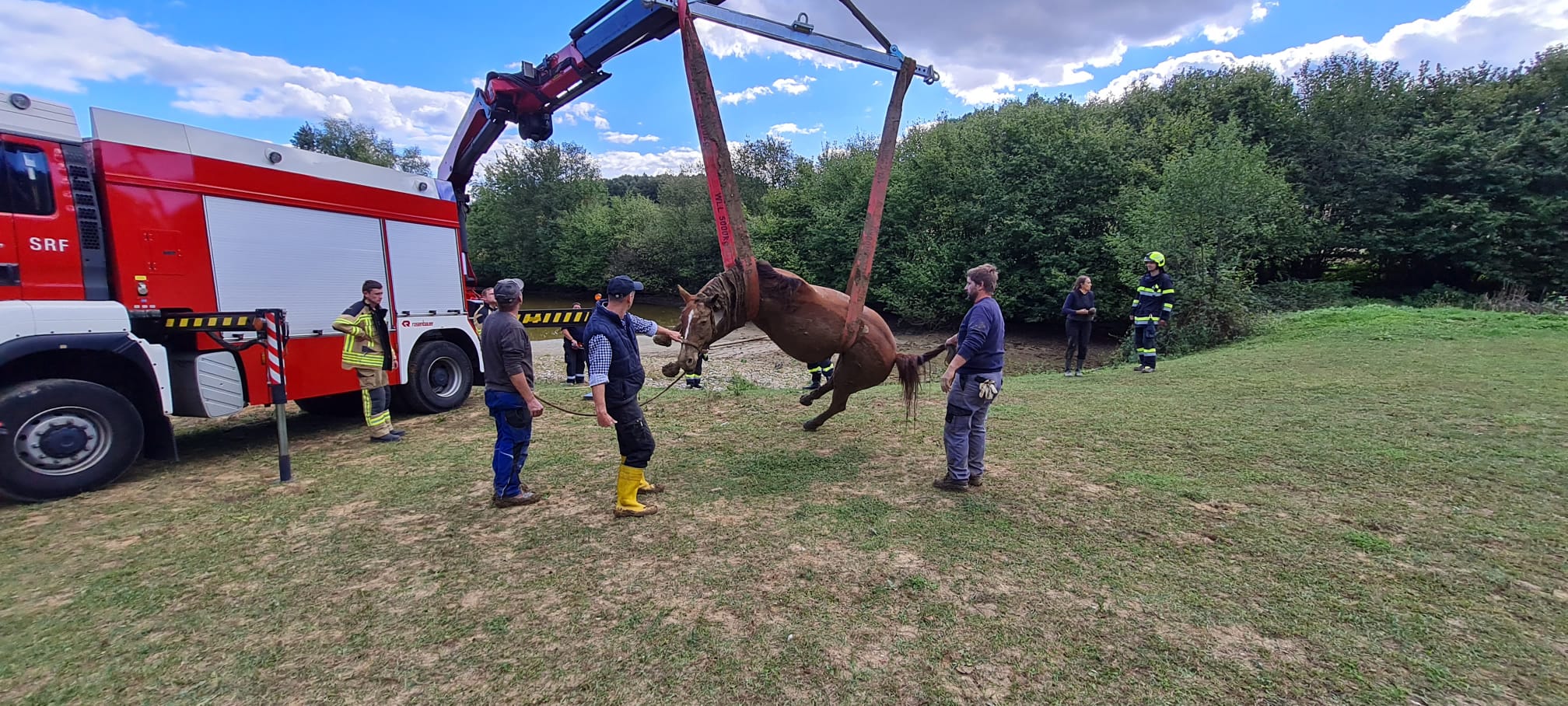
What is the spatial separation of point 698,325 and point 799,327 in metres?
0.91

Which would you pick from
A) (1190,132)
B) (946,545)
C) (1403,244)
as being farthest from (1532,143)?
(946,545)

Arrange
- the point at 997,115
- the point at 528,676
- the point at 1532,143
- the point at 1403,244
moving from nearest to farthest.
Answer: the point at 528,676
the point at 1532,143
the point at 1403,244
the point at 997,115

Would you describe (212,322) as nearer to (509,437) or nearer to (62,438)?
(62,438)

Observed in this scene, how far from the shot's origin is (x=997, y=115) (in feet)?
80.1

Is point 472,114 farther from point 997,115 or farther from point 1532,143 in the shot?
point 1532,143

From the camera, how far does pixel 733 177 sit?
4.43 meters

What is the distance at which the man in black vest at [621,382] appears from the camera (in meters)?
3.89

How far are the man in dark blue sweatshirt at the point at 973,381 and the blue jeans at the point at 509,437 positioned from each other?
9.96 feet

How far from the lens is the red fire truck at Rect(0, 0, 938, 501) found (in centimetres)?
454

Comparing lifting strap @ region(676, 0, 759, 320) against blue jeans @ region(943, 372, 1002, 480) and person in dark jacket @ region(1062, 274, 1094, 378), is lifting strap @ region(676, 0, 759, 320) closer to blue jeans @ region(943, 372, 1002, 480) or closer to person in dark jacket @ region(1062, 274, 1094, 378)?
blue jeans @ region(943, 372, 1002, 480)

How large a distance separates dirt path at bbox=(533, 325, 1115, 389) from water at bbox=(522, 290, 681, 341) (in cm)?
95

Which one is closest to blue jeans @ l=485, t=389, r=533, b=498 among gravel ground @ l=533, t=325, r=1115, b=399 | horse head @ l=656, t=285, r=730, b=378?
horse head @ l=656, t=285, r=730, b=378

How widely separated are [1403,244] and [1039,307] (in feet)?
39.0

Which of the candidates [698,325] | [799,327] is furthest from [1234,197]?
[698,325]
